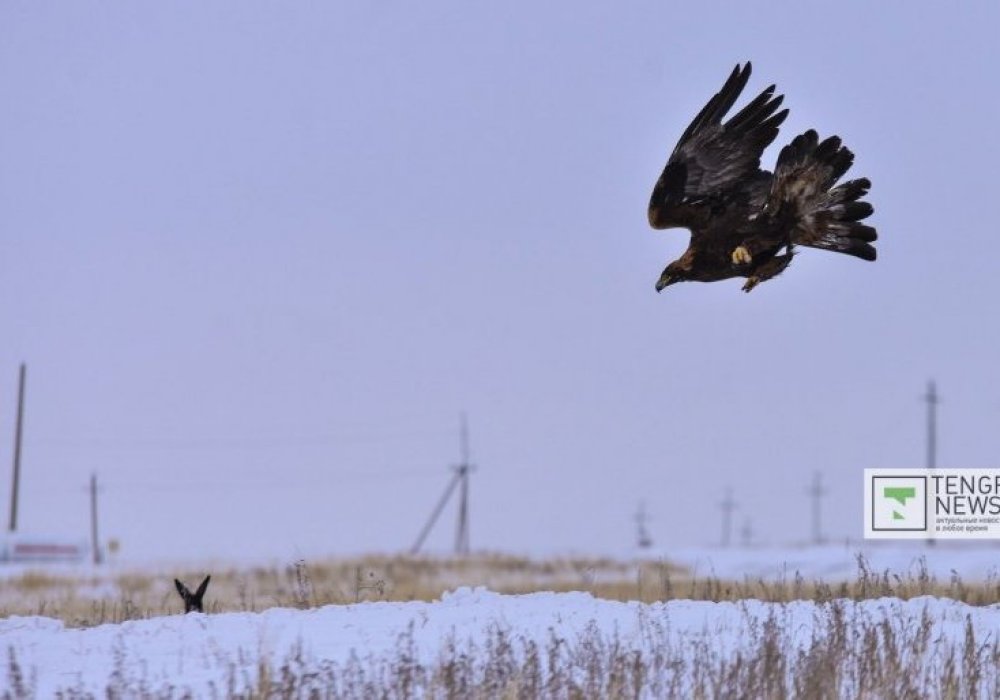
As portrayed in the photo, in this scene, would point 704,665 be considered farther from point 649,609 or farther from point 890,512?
point 890,512

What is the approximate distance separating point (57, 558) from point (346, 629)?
31546 mm

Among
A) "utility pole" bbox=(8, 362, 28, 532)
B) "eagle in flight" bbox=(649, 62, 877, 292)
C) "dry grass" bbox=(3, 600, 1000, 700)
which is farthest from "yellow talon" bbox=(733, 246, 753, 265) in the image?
"utility pole" bbox=(8, 362, 28, 532)

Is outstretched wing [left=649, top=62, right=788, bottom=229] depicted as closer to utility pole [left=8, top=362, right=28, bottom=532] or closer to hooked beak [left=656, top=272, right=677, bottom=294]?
hooked beak [left=656, top=272, right=677, bottom=294]

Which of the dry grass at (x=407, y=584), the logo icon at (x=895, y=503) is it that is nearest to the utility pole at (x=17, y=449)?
the dry grass at (x=407, y=584)

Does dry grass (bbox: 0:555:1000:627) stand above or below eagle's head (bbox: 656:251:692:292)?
below

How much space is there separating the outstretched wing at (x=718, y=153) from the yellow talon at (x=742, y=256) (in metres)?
0.62

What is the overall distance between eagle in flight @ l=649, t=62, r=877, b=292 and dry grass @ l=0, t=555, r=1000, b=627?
2.65 meters

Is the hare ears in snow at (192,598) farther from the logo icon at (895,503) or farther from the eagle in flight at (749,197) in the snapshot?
the logo icon at (895,503)

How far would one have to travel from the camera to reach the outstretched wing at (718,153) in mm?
13302

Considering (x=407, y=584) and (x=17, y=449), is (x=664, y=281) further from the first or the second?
(x=17, y=449)

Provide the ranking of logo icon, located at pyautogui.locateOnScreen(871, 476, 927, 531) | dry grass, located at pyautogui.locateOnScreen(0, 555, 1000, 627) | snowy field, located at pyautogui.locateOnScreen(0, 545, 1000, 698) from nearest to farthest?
snowy field, located at pyautogui.locateOnScreen(0, 545, 1000, 698), dry grass, located at pyautogui.locateOnScreen(0, 555, 1000, 627), logo icon, located at pyautogui.locateOnScreen(871, 476, 927, 531)

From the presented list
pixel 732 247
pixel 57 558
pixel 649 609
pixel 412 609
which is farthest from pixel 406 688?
pixel 57 558

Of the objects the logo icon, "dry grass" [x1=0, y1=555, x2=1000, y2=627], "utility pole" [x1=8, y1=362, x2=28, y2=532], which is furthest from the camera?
"utility pole" [x1=8, y1=362, x2=28, y2=532]

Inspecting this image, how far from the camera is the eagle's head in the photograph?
1289 cm
